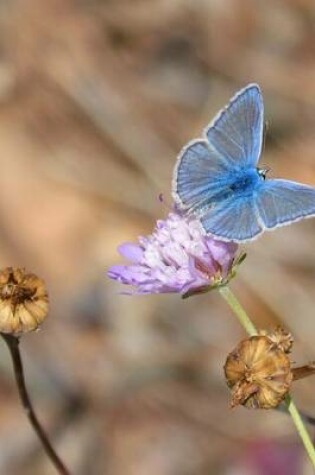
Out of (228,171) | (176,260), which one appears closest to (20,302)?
(176,260)

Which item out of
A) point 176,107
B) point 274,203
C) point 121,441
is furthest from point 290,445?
point 274,203

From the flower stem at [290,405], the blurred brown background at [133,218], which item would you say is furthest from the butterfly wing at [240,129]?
the blurred brown background at [133,218]

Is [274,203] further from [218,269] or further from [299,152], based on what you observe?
[299,152]

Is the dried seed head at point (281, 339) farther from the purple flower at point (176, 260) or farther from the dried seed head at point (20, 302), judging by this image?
the dried seed head at point (20, 302)

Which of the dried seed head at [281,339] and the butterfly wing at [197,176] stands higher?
the butterfly wing at [197,176]

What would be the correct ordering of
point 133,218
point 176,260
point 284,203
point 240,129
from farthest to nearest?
point 133,218
point 176,260
point 240,129
point 284,203

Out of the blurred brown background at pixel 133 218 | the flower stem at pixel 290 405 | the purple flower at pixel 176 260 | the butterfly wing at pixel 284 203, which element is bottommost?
the flower stem at pixel 290 405

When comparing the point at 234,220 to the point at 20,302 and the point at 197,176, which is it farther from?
the point at 20,302
